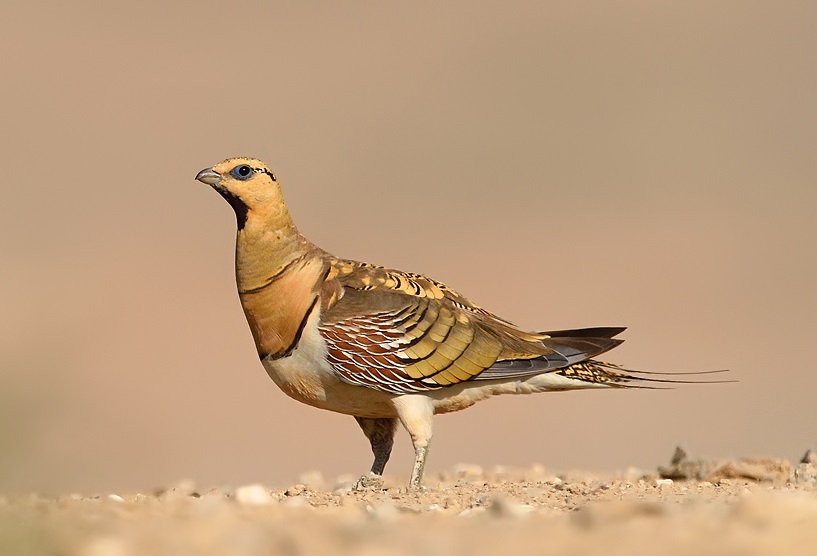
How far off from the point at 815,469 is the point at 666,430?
1074 centimetres

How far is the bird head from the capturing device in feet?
27.6

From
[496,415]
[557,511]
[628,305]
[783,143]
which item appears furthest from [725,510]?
[783,143]

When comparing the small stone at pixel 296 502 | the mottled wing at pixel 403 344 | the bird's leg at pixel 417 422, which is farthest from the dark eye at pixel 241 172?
the small stone at pixel 296 502

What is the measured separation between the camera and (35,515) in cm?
526

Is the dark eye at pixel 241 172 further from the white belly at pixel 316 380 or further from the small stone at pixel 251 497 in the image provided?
the small stone at pixel 251 497

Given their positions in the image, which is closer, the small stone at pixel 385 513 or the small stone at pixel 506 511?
the small stone at pixel 385 513

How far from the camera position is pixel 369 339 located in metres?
8.12

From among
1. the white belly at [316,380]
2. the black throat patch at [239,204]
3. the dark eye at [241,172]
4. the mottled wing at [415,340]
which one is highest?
the dark eye at [241,172]

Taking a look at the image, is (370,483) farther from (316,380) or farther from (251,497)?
(251,497)

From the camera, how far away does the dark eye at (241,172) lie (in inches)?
332

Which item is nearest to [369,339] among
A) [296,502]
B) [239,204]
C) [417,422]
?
[417,422]

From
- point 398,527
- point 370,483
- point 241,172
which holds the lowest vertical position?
point 398,527

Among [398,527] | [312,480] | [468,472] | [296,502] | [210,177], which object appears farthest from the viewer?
[312,480]

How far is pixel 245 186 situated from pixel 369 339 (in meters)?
1.21
